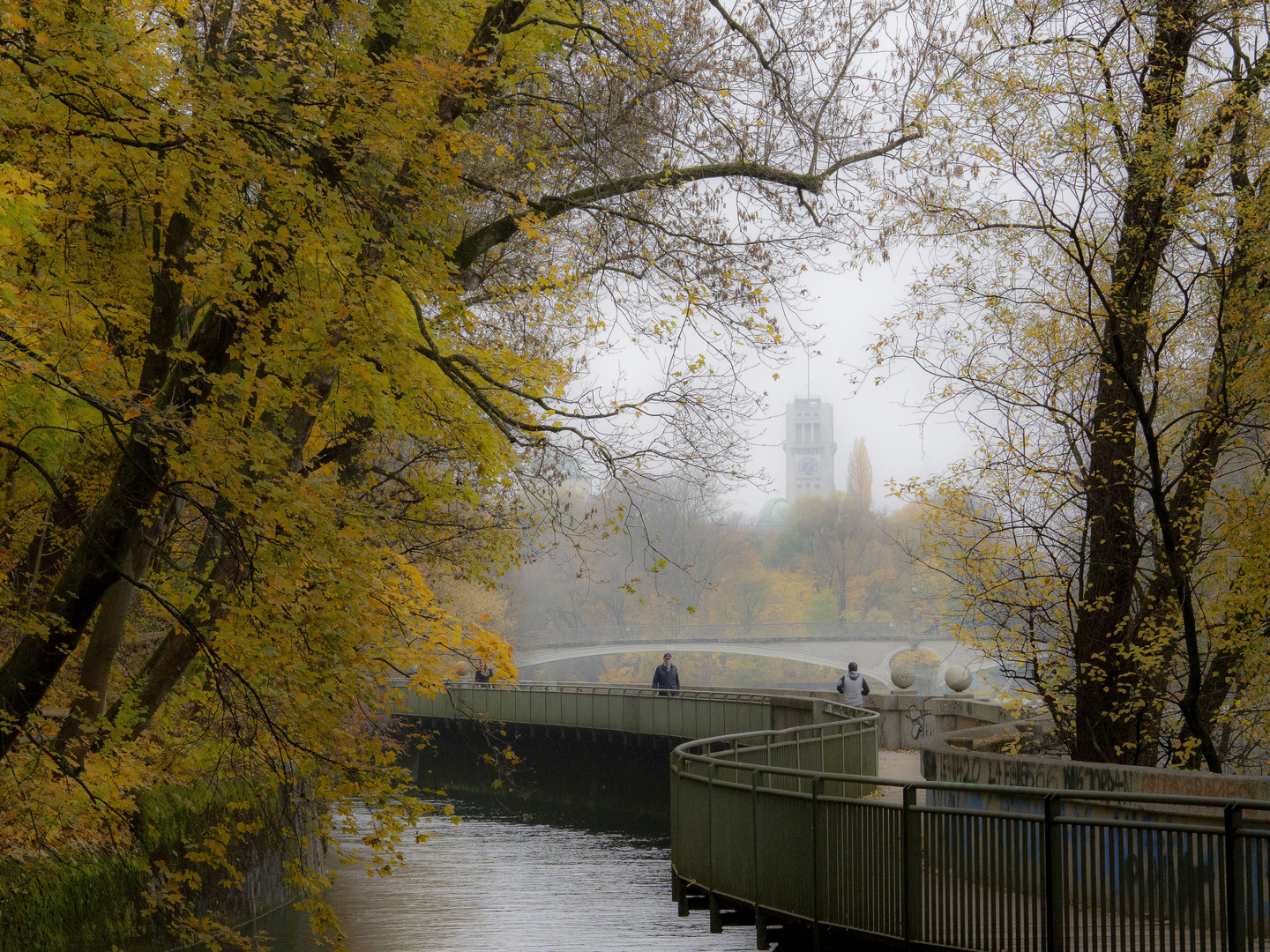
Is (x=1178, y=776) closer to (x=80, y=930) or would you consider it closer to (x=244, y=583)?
(x=244, y=583)

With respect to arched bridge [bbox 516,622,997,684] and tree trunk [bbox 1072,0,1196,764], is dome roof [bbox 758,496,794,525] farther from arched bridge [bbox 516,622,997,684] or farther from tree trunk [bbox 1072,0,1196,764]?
tree trunk [bbox 1072,0,1196,764]

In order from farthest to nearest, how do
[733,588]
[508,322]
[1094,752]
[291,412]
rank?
1. [733,588]
2. [508,322]
3. [1094,752]
4. [291,412]

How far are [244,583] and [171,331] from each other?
6.86 ft

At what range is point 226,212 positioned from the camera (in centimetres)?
901

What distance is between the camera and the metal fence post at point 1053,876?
7836mm

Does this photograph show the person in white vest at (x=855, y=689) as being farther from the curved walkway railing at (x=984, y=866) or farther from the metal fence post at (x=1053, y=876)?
the metal fence post at (x=1053, y=876)

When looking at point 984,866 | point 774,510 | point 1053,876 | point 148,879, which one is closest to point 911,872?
point 984,866

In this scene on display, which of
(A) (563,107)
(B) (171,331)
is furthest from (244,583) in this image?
(A) (563,107)

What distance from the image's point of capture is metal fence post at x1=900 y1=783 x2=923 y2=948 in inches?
346

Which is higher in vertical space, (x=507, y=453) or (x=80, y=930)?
(x=507, y=453)

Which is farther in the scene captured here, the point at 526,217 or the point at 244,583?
the point at 526,217

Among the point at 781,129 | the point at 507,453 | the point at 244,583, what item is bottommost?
the point at 244,583

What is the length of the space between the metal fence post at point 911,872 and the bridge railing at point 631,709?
10.3 meters

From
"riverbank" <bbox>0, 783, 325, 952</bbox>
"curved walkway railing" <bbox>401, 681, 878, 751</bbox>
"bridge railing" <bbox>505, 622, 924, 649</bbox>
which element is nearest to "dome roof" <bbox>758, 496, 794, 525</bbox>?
"bridge railing" <bbox>505, 622, 924, 649</bbox>
